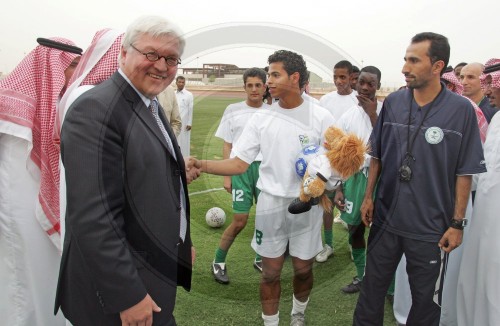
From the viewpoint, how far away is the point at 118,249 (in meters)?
1.38

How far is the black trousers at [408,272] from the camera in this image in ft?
7.98

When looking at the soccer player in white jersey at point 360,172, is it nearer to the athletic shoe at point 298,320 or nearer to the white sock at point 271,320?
the athletic shoe at point 298,320

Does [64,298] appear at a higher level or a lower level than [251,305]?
higher

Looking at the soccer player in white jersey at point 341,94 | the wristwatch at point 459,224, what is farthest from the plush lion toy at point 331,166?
the soccer player in white jersey at point 341,94

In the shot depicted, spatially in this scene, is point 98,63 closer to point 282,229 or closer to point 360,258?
point 282,229

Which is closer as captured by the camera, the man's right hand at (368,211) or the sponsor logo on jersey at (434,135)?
the sponsor logo on jersey at (434,135)

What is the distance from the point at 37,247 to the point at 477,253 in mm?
2933

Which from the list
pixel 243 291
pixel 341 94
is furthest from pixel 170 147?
pixel 341 94

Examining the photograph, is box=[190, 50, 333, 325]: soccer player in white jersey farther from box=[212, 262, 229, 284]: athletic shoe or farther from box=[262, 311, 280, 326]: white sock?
box=[212, 262, 229, 284]: athletic shoe

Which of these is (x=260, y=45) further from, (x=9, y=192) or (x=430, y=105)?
(x=9, y=192)

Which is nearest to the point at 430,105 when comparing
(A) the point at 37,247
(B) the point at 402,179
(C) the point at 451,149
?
(C) the point at 451,149

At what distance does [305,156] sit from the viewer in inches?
102

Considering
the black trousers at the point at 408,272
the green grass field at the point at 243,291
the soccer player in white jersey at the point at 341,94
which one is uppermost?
the soccer player in white jersey at the point at 341,94

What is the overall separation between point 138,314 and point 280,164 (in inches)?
59.0
